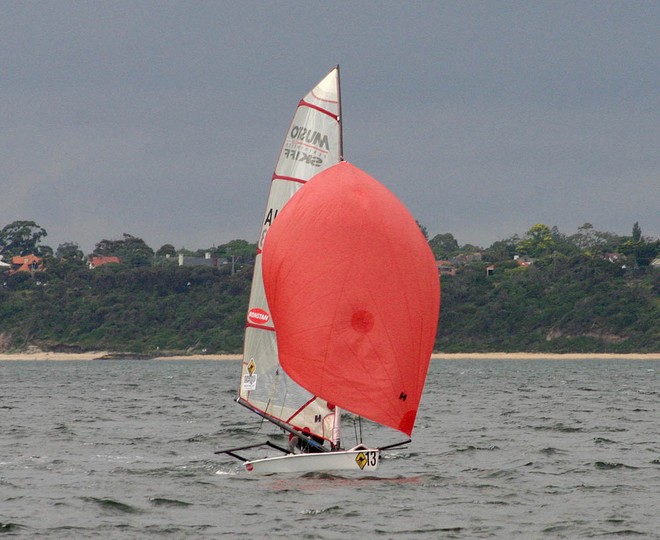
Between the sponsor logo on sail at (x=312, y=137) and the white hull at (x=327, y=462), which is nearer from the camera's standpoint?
the white hull at (x=327, y=462)

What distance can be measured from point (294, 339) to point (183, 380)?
68723 millimetres

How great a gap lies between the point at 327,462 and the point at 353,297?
336cm

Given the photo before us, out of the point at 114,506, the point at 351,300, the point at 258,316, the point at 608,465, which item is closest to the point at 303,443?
the point at 258,316

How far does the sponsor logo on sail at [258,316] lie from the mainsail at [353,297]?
1940 mm

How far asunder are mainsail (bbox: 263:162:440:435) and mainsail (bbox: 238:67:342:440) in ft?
6.32

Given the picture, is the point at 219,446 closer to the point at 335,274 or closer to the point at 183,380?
the point at 335,274

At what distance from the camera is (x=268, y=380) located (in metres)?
28.5

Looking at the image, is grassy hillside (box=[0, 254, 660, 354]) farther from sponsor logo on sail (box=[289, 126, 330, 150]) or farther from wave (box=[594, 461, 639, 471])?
sponsor logo on sail (box=[289, 126, 330, 150])

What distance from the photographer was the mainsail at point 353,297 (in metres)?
25.7

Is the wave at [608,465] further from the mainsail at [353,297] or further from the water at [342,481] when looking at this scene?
the mainsail at [353,297]

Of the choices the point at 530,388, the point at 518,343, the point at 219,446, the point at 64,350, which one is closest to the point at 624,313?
the point at 518,343

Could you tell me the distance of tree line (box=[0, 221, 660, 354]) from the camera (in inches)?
6181

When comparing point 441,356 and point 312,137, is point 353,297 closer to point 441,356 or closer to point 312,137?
point 312,137

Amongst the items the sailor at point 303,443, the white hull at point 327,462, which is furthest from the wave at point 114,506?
the sailor at point 303,443
